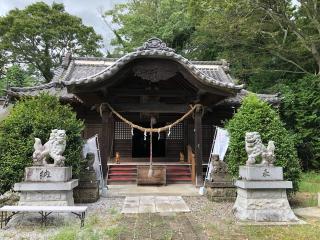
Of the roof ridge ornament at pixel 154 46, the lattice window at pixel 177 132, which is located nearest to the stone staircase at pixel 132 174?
the lattice window at pixel 177 132

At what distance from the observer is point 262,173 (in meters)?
7.11

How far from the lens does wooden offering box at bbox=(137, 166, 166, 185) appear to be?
12.0m

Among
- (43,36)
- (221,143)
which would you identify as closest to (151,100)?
(221,143)

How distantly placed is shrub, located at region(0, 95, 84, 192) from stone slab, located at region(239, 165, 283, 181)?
427 centimetres

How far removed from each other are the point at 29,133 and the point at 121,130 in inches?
293

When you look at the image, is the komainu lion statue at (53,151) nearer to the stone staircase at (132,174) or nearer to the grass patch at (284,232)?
the grass patch at (284,232)

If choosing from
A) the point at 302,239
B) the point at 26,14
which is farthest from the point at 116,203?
the point at 26,14

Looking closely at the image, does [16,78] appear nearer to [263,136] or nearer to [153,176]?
[153,176]

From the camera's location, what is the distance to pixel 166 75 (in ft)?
34.1

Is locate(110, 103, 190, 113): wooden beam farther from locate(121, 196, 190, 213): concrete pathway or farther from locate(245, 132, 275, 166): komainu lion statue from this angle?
locate(245, 132, 275, 166): komainu lion statue

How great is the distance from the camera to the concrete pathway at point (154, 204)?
311 inches

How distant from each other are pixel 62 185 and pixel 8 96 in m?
8.47

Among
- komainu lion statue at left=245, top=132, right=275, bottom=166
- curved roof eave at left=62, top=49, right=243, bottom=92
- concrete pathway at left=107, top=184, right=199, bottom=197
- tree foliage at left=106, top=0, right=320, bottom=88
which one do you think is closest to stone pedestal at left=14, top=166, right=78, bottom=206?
concrete pathway at left=107, top=184, right=199, bottom=197

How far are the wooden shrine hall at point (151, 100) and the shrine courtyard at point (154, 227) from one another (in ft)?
12.9
